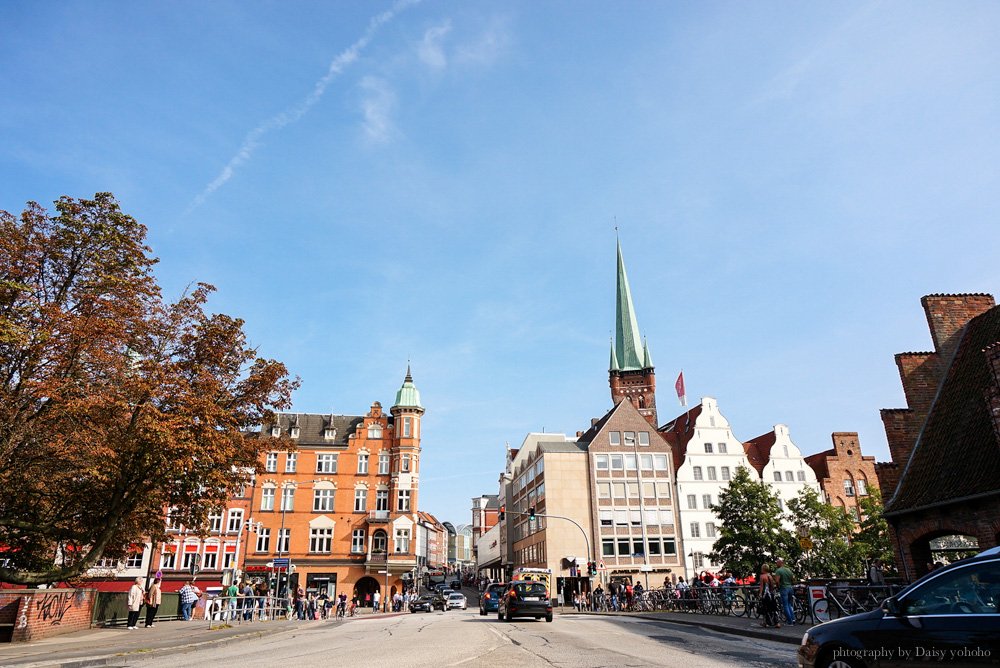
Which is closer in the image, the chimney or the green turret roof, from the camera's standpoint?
the chimney

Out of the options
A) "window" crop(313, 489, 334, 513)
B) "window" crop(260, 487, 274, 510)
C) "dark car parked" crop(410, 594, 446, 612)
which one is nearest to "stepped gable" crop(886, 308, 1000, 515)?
"dark car parked" crop(410, 594, 446, 612)

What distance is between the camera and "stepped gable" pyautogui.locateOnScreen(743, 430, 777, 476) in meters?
64.6

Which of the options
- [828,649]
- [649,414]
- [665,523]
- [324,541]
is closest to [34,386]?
[828,649]

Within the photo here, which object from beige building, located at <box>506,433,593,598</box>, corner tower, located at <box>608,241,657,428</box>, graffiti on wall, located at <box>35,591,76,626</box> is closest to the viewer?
graffiti on wall, located at <box>35,591,76,626</box>

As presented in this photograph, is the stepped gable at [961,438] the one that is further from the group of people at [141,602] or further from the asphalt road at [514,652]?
the group of people at [141,602]

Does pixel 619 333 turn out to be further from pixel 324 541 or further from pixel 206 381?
pixel 206 381

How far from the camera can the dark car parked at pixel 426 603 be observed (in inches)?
1842

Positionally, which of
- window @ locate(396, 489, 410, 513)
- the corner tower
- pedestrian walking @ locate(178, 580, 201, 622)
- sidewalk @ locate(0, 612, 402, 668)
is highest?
the corner tower

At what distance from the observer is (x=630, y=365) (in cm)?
9281

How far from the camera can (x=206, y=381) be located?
20.6 m

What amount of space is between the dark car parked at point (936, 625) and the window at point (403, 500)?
51.2m

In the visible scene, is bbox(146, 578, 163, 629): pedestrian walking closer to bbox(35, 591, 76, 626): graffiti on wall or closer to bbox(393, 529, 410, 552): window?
bbox(35, 591, 76, 626): graffiti on wall

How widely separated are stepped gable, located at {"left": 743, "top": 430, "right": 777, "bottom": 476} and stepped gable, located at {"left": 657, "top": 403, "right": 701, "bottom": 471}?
5935 mm

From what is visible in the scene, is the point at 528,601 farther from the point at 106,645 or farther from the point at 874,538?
the point at 874,538
